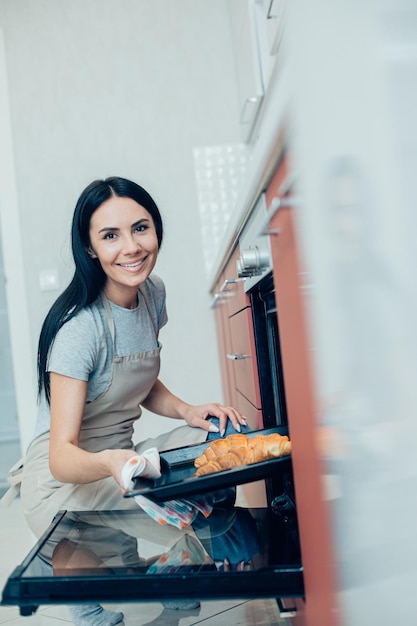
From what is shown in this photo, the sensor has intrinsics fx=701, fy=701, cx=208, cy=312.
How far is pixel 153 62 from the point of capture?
144 inches

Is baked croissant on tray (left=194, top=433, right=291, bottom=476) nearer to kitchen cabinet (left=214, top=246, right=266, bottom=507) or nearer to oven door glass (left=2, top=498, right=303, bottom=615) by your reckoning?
oven door glass (left=2, top=498, right=303, bottom=615)

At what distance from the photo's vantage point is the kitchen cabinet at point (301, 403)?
2.38 feet

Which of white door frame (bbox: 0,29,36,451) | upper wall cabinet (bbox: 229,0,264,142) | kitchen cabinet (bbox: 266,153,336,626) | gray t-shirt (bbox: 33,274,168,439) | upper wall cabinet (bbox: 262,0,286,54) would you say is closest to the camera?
kitchen cabinet (bbox: 266,153,336,626)

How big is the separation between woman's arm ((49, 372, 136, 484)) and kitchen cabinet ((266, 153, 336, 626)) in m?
0.41

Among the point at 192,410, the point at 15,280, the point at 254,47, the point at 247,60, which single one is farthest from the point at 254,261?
the point at 15,280

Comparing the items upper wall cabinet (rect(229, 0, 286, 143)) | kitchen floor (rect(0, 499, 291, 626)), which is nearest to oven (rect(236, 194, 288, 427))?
kitchen floor (rect(0, 499, 291, 626))

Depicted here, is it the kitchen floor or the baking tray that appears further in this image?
the kitchen floor

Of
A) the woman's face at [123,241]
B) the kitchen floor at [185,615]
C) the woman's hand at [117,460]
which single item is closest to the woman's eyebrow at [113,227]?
the woman's face at [123,241]

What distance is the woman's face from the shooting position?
1547 mm

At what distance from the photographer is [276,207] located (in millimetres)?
820

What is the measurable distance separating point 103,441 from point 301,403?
0.98 metres

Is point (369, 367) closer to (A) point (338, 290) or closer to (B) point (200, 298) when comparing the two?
(A) point (338, 290)

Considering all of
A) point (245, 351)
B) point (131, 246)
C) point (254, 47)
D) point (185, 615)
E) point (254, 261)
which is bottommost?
point (185, 615)

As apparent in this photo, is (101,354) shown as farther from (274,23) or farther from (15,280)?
(15,280)
